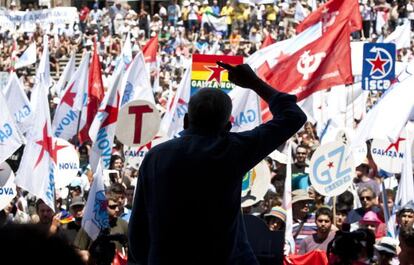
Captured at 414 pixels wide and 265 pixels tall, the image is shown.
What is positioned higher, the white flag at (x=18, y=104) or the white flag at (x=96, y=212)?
the white flag at (x=96, y=212)

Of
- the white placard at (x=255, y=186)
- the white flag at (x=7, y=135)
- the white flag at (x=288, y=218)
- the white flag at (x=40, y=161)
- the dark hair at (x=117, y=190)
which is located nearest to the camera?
the white flag at (x=288, y=218)

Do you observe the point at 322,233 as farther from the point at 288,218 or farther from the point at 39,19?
the point at 39,19

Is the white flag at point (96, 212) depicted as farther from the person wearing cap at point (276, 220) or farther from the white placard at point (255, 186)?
the white placard at point (255, 186)

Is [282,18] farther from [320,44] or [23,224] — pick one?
[23,224]

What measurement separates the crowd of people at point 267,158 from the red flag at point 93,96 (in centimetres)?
53

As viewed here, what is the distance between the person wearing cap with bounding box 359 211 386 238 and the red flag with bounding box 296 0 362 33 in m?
4.85

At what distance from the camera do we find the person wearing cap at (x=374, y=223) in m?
8.98

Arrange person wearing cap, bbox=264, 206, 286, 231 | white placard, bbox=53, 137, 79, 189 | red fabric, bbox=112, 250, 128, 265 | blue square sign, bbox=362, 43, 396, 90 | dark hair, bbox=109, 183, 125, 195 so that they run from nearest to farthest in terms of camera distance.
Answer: red fabric, bbox=112, 250, 128, 265, person wearing cap, bbox=264, 206, 286, 231, dark hair, bbox=109, 183, 125, 195, white placard, bbox=53, 137, 79, 189, blue square sign, bbox=362, 43, 396, 90

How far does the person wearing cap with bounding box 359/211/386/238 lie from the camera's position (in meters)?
8.98

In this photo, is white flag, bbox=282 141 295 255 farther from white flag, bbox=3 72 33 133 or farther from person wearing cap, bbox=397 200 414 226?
white flag, bbox=3 72 33 133

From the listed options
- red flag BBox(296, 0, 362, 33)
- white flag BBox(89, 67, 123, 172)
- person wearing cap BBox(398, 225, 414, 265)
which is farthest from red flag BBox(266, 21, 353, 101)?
person wearing cap BBox(398, 225, 414, 265)

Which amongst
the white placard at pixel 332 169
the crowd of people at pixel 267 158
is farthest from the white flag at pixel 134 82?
the white placard at pixel 332 169

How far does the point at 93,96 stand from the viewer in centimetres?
1664

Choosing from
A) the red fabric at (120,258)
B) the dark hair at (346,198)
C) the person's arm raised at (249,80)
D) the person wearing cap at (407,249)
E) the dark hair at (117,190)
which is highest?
the person's arm raised at (249,80)
